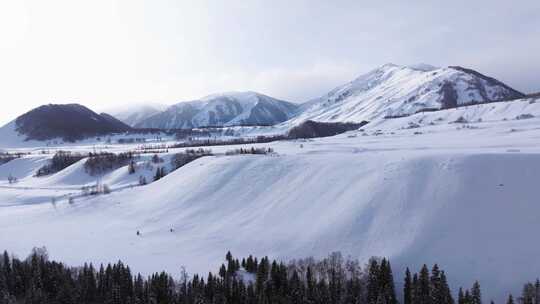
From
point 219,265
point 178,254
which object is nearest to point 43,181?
point 178,254

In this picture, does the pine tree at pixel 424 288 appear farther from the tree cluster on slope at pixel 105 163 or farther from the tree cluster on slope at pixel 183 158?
the tree cluster on slope at pixel 105 163

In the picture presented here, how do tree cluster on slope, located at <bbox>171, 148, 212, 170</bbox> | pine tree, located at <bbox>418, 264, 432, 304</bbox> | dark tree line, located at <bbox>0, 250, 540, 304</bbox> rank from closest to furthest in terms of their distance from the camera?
pine tree, located at <bbox>418, 264, 432, 304</bbox> → dark tree line, located at <bbox>0, 250, 540, 304</bbox> → tree cluster on slope, located at <bbox>171, 148, 212, 170</bbox>

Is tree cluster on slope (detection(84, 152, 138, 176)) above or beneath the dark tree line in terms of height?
above

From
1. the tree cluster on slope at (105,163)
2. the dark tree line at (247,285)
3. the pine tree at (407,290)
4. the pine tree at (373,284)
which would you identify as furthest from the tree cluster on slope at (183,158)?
the pine tree at (407,290)

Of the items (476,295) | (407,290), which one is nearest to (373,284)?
(407,290)

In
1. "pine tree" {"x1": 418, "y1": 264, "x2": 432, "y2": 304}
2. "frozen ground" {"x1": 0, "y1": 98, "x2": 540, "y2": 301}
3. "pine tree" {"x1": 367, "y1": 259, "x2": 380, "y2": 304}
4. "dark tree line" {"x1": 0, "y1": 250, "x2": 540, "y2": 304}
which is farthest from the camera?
"frozen ground" {"x1": 0, "y1": 98, "x2": 540, "y2": 301}

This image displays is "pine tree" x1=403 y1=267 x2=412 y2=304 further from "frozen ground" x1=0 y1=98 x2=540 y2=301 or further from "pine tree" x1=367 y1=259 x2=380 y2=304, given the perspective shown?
"frozen ground" x1=0 y1=98 x2=540 y2=301

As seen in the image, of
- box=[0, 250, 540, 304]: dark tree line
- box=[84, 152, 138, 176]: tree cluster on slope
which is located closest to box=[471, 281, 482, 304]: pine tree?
box=[0, 250, 540, 304]: dark tree line
